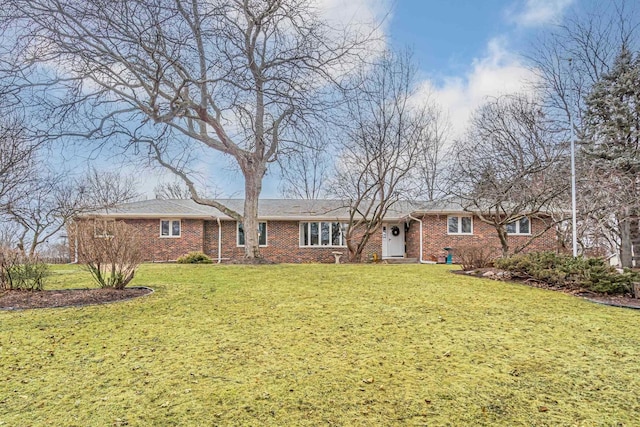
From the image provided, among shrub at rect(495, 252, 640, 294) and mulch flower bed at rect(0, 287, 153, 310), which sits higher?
shrub at rect(495, 252, 640, 294)

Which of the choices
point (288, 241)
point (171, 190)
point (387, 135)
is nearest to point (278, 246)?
point (288, 241)

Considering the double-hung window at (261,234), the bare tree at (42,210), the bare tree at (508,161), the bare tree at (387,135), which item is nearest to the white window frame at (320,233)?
the double-hung window at (261,234)

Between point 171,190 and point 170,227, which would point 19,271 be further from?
point 171,190

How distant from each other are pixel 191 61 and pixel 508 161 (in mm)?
11299

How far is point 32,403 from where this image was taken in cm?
290

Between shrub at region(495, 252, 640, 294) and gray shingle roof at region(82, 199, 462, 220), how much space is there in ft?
29.2

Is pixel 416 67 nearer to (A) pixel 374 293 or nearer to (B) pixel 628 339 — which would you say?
(A) pixel 374 293

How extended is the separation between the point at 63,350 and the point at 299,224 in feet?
55.6

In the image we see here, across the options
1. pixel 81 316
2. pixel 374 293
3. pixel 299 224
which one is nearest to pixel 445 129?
pixel 299 224

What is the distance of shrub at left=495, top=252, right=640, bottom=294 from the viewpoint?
7.21 metres

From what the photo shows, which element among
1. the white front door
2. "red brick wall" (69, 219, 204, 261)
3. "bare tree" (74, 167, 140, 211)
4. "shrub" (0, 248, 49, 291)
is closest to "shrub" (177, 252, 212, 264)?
"red brick wall" (69, 219, 204, 261)

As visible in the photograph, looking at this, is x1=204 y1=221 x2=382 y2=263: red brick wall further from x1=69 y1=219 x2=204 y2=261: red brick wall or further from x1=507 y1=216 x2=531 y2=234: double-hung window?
x1=507 y1=216 x2=531 y2=234: double-hung window

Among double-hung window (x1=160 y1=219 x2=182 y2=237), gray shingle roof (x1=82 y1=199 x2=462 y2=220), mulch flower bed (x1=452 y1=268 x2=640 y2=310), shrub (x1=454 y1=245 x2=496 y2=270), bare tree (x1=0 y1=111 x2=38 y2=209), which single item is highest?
bare tree (x1=0 y1=111 x2=38 y2=209)

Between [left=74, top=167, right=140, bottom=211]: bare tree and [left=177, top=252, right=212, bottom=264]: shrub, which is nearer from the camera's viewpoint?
[left=177, top=252, right=212, bottom=264]: shrub
